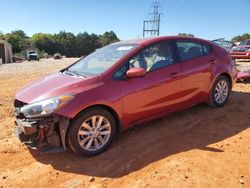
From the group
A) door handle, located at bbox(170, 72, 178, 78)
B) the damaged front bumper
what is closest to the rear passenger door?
door handle, located at bbox(170, 72, 178, 78)

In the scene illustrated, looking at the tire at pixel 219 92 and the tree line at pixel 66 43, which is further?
the tree line at pixel 66 43

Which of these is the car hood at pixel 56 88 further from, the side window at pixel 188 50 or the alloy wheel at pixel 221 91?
the alloy wheel at pixel 221 91

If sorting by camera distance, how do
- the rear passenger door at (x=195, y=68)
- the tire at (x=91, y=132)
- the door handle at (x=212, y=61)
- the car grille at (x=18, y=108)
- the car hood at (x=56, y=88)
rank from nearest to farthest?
the tire at (x=91, y=132), the car hood at (x=56, y=88), the car grille at (x=18, y=108), the rear passenger door at (x=195, y=68), the door handle at (x=212, y=61)

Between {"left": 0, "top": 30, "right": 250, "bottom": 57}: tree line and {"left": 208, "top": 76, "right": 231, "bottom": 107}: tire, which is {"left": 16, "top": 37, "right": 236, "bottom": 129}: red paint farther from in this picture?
{"left": 0, "top": 30, "right": 250, "bottom": 57}: tree line

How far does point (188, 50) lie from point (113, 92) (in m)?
2.08

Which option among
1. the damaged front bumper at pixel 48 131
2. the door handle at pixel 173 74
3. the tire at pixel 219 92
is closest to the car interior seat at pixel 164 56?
the door handle at pixel 173 74

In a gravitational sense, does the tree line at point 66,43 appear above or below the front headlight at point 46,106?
above

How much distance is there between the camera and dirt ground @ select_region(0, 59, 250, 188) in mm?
3600

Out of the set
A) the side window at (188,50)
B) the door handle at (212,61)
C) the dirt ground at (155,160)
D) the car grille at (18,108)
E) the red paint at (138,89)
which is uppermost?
the side window at (188,50)

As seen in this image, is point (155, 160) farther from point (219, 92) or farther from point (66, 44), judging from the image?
point (66, 44)

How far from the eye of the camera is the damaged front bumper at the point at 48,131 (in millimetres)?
4027

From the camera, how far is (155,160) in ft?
13.4

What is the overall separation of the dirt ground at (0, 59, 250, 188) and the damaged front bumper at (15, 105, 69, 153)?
10.7 inches

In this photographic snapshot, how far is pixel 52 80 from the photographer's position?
4.86 meters
